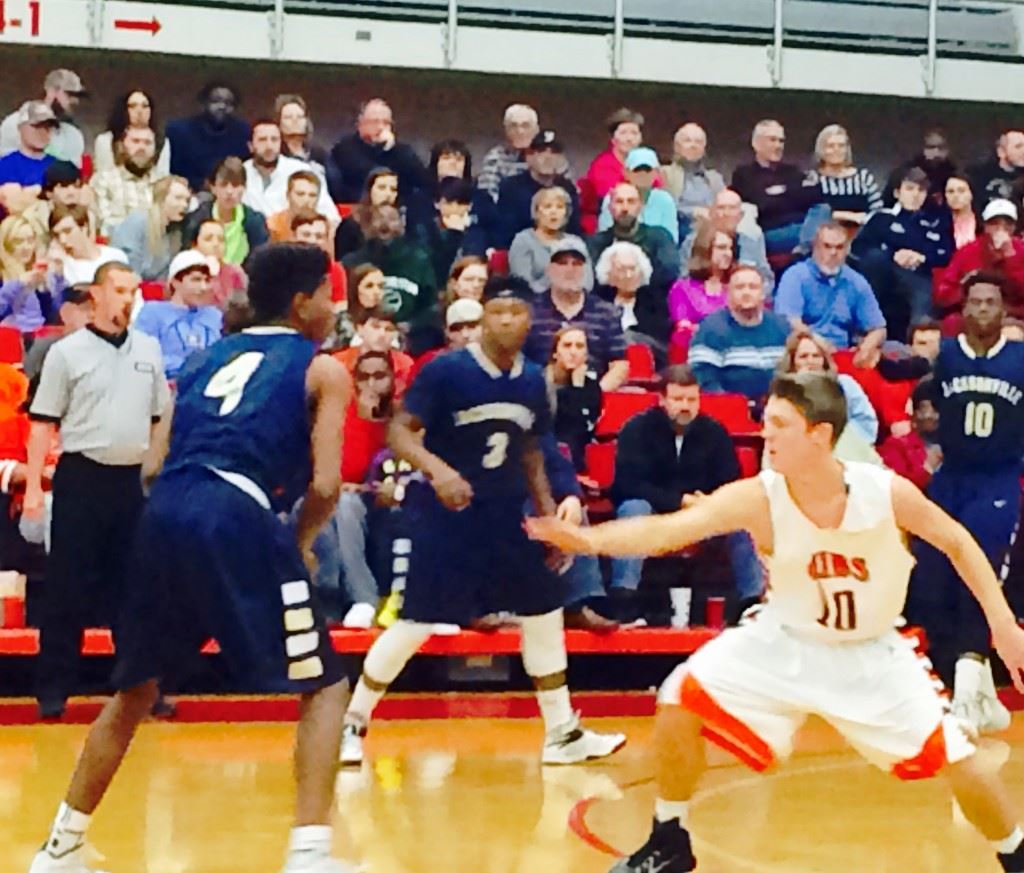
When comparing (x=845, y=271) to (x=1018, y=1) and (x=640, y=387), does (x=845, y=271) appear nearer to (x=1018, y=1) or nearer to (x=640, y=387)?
(x=640, y=387)

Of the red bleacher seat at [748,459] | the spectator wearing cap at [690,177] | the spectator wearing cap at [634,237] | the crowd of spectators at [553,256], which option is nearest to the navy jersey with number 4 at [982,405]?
the crowd of spectators at [553,256]

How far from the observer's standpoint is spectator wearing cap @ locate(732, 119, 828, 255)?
13227 millimetres

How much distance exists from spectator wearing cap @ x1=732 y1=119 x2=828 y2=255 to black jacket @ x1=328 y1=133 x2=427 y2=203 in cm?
242

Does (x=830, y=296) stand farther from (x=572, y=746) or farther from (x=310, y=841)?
(x=310, y=841)

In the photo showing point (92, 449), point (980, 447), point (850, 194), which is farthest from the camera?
point (850, 194)

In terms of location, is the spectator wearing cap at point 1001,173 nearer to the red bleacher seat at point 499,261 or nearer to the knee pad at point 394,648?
the red bleacher seat at point 499,261

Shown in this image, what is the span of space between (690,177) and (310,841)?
899 cm

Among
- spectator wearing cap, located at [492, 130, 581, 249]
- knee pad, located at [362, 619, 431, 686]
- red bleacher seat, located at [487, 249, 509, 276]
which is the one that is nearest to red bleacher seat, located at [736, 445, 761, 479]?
red bleacher seat, located at [487, 249, 509, 276]

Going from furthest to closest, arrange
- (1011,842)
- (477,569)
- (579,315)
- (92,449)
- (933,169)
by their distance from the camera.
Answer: (933,169) < (579,315) < (92,449) < (477,569) < (1011,842)

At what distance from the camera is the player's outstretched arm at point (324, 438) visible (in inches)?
201

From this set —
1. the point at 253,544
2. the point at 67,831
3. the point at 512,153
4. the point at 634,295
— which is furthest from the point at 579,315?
the point at 67,831

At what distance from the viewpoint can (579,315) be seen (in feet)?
35.5

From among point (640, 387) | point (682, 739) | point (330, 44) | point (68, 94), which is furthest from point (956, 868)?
point (330, 44)

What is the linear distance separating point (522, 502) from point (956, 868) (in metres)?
2.53
